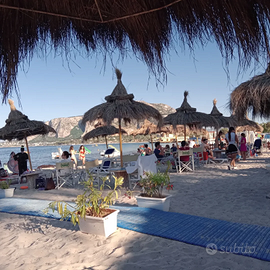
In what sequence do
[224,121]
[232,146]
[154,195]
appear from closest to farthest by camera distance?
[154,195] → [232,146] → [224,121]

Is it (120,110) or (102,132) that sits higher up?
(120,110)

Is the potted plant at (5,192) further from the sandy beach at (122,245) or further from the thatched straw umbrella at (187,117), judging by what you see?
the thatched straw umbrella at (187,117)

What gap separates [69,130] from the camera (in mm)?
119188

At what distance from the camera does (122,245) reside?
285 cm

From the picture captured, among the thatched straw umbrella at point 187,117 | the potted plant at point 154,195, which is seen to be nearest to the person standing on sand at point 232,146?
the thatched straw umbrella at point 187,117

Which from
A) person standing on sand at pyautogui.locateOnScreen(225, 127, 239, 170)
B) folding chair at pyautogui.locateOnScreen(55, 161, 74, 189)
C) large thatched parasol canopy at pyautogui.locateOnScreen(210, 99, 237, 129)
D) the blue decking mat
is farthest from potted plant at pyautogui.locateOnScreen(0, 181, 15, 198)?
large thatched parasol canopy at pyautogui.locateOnScreen(210, 99, 237, 129)

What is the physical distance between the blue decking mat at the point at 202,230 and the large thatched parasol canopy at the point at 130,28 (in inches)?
81.7

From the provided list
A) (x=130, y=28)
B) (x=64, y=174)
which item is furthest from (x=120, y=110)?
(x=130, y=28)

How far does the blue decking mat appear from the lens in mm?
2596

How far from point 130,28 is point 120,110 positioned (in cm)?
508

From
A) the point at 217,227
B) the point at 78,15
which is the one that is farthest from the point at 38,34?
the point at 217,227

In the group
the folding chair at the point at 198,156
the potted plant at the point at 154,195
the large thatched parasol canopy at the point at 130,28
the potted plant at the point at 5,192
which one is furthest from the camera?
the folding chair at the point at 198,156

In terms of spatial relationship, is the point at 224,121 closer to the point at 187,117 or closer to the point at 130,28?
→ the point at 187,117

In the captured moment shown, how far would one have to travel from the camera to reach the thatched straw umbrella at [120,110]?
21.7ft
